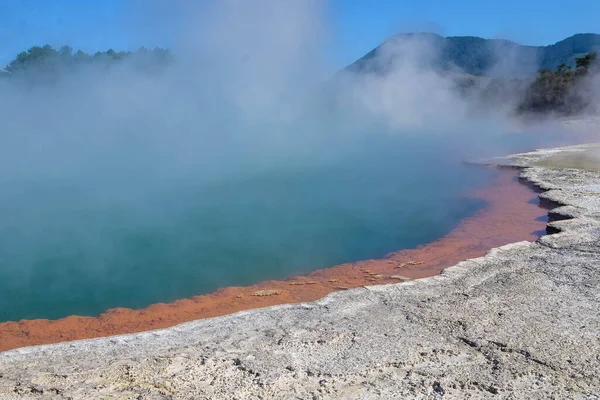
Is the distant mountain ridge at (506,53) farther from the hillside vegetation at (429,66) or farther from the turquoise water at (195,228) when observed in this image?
the turquoise water at (195,228)

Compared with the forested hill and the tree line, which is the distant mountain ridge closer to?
the tree line

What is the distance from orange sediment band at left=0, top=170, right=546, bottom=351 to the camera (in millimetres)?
3344

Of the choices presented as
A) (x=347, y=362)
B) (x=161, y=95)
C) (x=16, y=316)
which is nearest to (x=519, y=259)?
(x=347, y=362)

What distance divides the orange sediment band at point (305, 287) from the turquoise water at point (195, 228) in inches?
8.5

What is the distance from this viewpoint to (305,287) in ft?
12.9

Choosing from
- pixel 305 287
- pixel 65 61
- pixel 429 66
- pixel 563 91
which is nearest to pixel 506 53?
pixel 429 66

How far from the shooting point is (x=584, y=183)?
5.91 meters

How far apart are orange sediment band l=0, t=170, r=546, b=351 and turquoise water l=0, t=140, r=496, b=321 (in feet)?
0.71

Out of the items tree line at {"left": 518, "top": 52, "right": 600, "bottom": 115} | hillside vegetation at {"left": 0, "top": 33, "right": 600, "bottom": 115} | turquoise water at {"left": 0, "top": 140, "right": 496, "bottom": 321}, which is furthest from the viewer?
hillside vegetation at {"left": 0, "top": 33, "right": 600, "bottom": 115}

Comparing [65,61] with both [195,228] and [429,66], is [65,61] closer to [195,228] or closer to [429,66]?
[429,66]

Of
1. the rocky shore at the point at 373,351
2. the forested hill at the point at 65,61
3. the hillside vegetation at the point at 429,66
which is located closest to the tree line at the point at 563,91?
the hillside vegetation at the point at 429,66

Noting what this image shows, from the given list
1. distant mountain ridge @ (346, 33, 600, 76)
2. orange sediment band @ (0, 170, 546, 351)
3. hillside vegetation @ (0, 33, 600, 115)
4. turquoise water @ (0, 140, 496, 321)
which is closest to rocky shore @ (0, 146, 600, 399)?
orange sediment band @ (0, 170, 546, 351)

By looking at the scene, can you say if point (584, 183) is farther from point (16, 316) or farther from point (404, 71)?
point (404, 71)

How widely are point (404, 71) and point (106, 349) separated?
2112 cm
